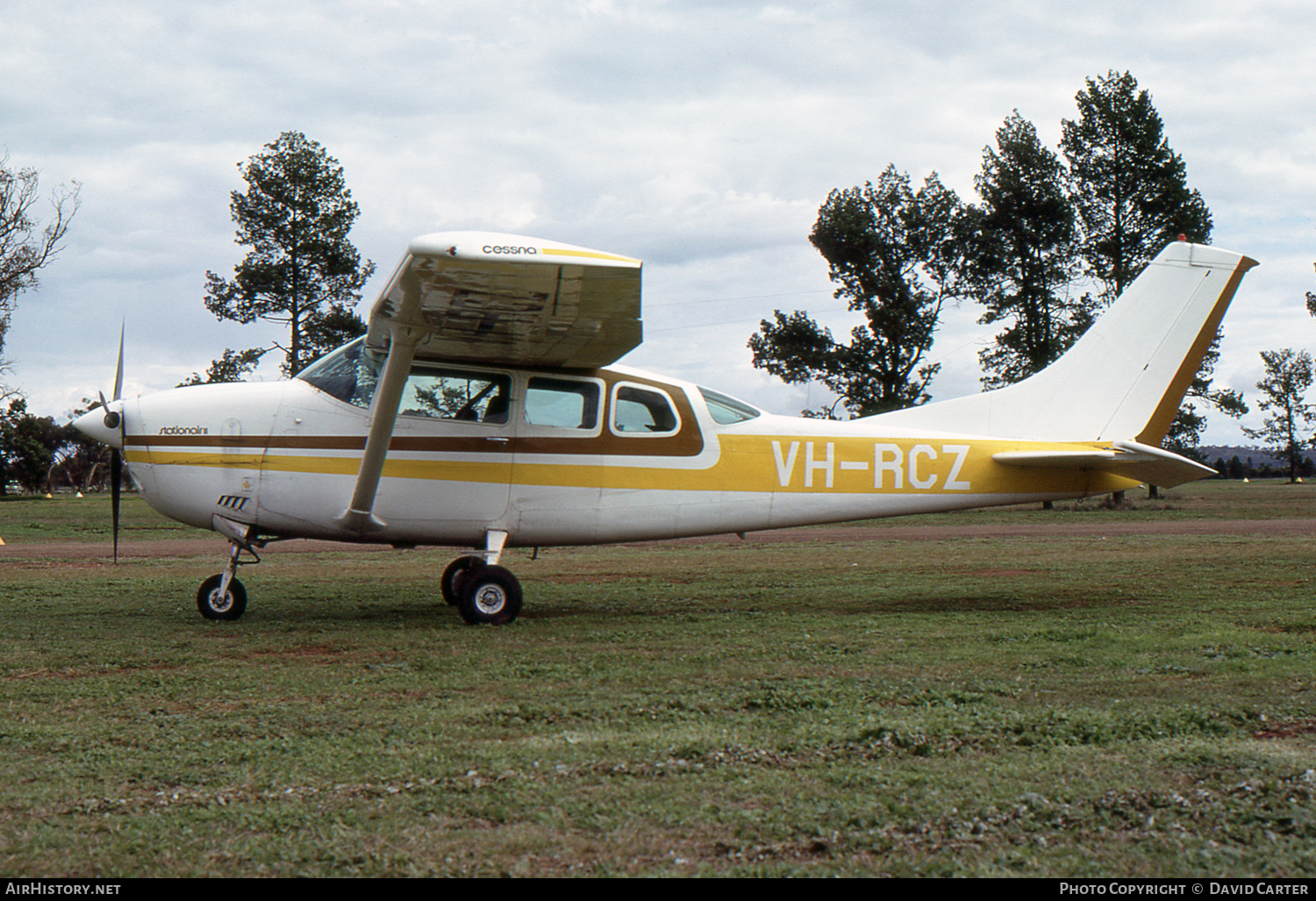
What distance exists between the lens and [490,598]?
30.5ft

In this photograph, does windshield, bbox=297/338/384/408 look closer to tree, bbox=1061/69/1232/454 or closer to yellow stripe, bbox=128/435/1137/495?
yellow stripe, bbox=128/435/1137/495

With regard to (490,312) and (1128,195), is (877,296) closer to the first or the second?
(1128,195)

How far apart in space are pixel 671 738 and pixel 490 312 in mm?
4492

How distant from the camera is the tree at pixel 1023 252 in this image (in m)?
38.2

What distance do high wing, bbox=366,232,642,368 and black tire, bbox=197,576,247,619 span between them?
2.73 metres

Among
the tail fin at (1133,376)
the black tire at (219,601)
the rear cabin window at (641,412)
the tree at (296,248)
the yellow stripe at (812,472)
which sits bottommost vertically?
the black tire at (219,601)

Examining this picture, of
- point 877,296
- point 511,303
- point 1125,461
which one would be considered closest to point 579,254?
point 511,303

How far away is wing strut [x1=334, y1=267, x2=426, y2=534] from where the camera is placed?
840cm

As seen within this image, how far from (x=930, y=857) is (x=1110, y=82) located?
42645mm

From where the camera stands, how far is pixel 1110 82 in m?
39.2

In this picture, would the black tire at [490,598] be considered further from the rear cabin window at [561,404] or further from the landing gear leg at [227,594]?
the landing gear leg at [227,594]

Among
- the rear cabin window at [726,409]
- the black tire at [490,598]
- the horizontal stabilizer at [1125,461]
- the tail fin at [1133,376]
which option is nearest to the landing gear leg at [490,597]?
the black tire at [490,598]

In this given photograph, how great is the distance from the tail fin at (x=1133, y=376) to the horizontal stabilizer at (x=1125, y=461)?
1.20 feet

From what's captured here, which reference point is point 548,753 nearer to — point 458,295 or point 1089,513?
point 458,295
